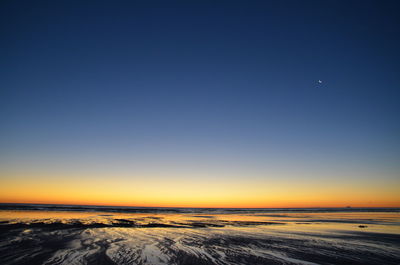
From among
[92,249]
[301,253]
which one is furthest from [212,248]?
[92,249]

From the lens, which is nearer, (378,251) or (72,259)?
(72,259)

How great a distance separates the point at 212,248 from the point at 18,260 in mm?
6698

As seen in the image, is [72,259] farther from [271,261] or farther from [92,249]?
[271,261]

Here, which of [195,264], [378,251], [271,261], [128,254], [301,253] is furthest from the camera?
[378,251]

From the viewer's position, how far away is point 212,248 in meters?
10.3

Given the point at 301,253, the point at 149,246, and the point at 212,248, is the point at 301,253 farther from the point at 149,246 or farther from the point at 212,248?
the point at 149,246

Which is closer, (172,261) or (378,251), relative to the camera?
(172,261)

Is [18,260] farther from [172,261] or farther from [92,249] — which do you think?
[172,261]

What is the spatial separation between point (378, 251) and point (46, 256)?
40.5ft

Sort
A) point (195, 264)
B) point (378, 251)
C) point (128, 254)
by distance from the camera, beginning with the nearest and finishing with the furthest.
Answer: point (195, 264) < point (128, 254) < point (378, 251)

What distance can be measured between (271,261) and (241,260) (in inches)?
37.4

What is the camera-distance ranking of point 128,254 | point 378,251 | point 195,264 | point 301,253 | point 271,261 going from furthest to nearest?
1. point 378,251
2. point 301,253
3. point 128,254
4. point 271,261
5. point 195,264

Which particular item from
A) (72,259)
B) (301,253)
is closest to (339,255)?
(301,253)

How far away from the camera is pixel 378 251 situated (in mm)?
9984
